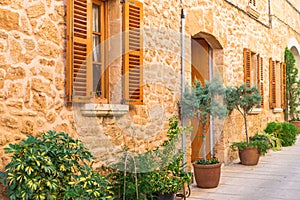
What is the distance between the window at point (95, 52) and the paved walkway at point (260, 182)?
185cm

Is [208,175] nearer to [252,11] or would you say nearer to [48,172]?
[48,172]

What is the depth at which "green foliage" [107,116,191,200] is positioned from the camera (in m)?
4.44

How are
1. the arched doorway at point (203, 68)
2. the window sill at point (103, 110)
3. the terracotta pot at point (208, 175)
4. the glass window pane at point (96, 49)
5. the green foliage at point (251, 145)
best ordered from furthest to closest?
the green foliage at point (251, 145) → the arched doorway at point (203, 68) → the terracotta pot at point (208, 175) → the glass window pane at point (96, 49) → the window sill at point (103, 110)

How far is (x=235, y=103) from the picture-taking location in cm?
788

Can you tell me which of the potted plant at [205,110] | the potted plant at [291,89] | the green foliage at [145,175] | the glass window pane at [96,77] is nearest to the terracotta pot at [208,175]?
the potted plant at [205,110]

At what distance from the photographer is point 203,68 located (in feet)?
26.9

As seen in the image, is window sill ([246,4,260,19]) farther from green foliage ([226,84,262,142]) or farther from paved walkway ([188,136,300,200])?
paved walkway ([188,136,300,200])

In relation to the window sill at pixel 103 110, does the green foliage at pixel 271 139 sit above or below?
below

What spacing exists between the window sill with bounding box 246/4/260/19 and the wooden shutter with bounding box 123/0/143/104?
16.8ft

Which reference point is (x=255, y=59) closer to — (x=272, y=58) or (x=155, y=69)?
(x=272, y=58)

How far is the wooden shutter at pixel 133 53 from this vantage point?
488 cm

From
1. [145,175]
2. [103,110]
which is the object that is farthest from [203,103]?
[103,110]

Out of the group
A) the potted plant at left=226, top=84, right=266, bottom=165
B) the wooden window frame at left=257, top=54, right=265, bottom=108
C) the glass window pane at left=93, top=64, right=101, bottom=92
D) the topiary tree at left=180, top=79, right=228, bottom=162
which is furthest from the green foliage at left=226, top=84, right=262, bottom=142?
the glass window pane at left=93, top=64, right=101, bottom=92

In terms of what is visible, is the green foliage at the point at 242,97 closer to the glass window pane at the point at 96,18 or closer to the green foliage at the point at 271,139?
the green foliage at the point at 271,139
